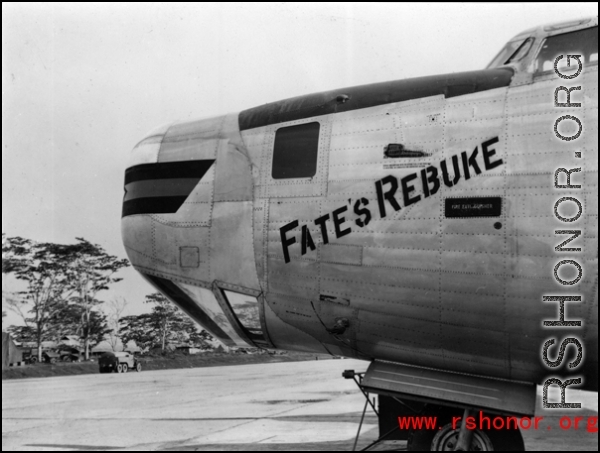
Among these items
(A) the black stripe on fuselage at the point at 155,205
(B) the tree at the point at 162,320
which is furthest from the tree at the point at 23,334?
(A) the black stripe on fuselage at the point at 155,205

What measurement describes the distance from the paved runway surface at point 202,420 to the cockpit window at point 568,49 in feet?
19.4

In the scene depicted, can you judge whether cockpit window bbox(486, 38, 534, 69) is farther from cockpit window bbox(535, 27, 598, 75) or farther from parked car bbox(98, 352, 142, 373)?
parked car bbox(98, 352, 142, 373)

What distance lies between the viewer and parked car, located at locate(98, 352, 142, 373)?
35.6 m

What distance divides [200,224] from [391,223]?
1.79 meters

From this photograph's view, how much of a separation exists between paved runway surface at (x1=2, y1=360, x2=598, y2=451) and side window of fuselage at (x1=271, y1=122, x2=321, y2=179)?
16.3ft

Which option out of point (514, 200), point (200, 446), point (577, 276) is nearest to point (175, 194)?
point (514, 200)

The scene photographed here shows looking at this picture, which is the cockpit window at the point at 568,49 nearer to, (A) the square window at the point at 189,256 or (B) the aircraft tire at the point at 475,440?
(B) the aircraft tire at the point at 475,440

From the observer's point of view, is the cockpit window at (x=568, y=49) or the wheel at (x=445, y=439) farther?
the wheel at (x=445, y=439)

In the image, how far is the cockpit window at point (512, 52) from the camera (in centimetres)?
573

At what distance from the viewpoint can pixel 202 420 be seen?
13562 mm

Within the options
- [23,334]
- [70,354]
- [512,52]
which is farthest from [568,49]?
[70,354]

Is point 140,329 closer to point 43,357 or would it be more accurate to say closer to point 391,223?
point 391,223

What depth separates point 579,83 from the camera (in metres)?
5.27

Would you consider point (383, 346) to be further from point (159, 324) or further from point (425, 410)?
point (159, 324)
